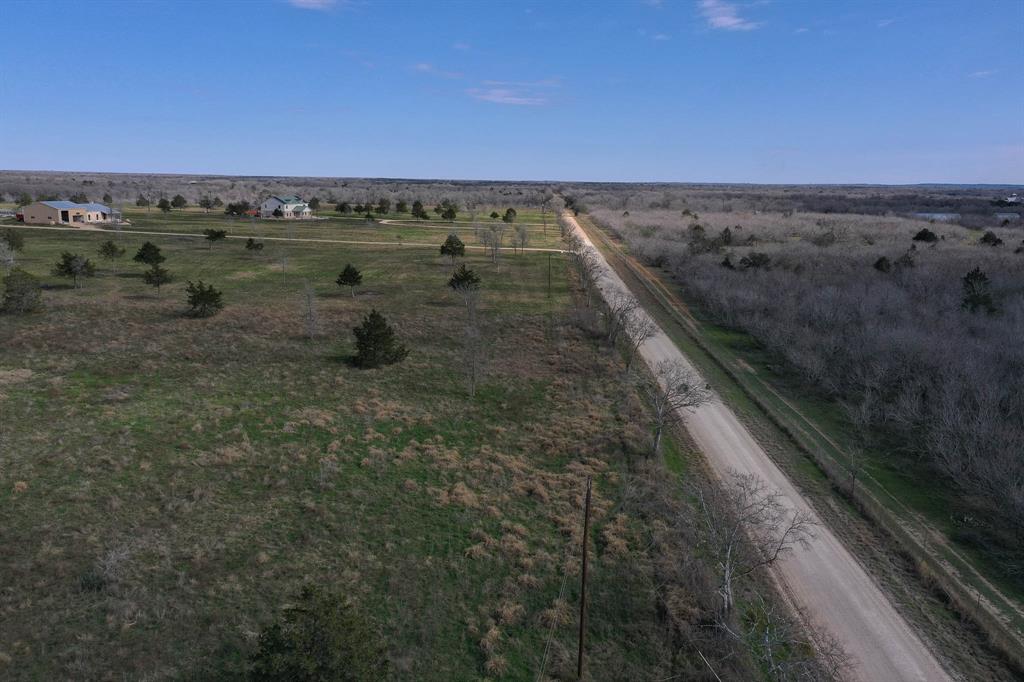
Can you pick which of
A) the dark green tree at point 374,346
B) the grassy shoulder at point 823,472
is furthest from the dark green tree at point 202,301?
the grassy shoulder at point 823,472

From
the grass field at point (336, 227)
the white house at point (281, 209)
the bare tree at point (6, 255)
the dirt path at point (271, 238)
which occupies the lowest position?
the bare tree at point (6, 255)

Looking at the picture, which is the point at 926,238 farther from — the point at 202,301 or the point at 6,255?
the point at 6,255

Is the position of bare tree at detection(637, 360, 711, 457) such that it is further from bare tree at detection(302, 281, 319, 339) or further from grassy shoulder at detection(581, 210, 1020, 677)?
bare tree at detection(302, 281, 319, 339)

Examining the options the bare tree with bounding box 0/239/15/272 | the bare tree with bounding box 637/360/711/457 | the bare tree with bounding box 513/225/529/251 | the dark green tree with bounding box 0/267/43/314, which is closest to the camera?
the bare tree with bounding box 637/360/711/457

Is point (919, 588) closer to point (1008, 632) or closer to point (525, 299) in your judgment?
point (1008, 632)

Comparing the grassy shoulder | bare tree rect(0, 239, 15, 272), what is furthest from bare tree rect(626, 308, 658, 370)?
bare tree rect(0, 239, 15, 272)

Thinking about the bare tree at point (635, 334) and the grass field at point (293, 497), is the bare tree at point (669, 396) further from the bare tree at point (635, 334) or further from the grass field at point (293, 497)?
the bare tree at point (635, 334)
